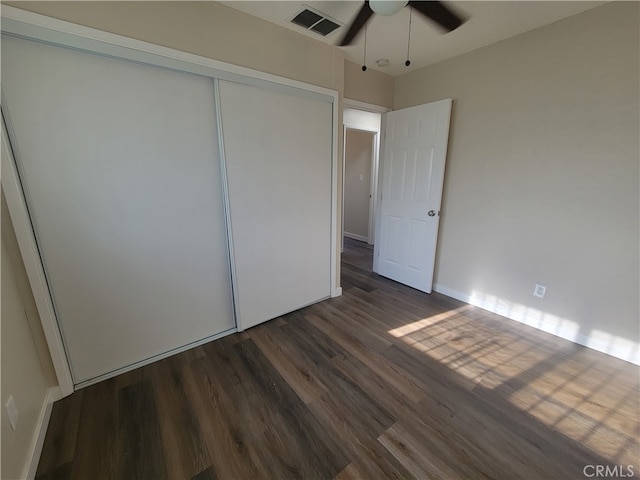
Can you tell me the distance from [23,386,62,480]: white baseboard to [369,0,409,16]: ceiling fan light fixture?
273cm

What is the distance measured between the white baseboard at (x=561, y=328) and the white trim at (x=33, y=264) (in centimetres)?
338

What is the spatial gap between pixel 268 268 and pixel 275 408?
1.11 meters

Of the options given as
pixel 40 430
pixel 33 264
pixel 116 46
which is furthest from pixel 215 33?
pixel 40 430

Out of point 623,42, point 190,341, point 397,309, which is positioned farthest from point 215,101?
point 623,42

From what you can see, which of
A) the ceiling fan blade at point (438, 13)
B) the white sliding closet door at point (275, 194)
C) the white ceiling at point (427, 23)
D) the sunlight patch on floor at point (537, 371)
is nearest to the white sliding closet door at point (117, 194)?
the white sliding closet door at point (275, 194)

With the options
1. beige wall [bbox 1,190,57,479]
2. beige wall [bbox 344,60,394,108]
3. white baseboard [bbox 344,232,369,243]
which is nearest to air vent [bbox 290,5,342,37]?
beige wall [bbox 344,60,394,108]

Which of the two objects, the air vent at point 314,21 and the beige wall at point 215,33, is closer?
the beige wall at point 215,33

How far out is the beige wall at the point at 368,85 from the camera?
8.84ft

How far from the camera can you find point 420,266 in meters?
3.01

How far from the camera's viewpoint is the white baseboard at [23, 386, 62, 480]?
1.17 m

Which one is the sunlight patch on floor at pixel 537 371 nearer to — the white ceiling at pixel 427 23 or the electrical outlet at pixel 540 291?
the electrical outlet at pixel 540 291

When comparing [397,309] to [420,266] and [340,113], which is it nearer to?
[420,266]

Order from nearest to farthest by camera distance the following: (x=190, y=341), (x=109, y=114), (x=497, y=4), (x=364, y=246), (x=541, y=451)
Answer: (x=541, y=451), (x=109, y=114), (x=497, y=4), (x=190, y=341), (x=364, y=246)

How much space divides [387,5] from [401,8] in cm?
9
